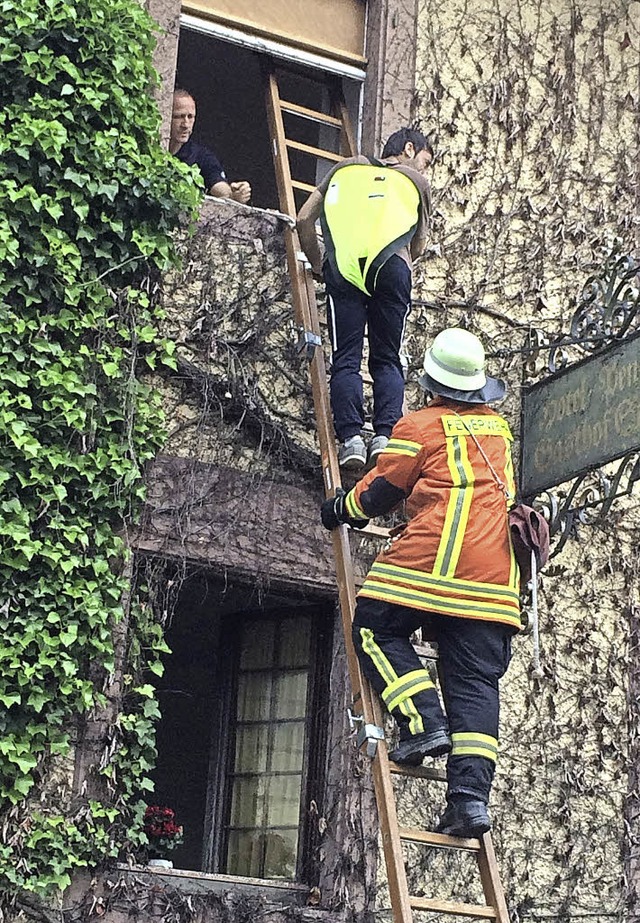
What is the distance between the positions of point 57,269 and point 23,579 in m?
1.42

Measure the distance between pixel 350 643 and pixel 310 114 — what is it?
327cm

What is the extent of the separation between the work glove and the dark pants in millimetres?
478

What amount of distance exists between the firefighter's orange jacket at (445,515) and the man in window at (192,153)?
2.39m

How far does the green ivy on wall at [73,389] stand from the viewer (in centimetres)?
695

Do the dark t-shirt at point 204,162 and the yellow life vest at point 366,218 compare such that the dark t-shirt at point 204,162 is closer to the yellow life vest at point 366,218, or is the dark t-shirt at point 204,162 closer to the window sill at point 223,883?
the yellow life vest at point 366,218

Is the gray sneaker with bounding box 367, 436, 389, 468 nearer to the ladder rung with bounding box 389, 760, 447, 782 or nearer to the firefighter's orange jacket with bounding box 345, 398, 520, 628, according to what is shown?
the firefighter's orange jacket with bounding box 345, 398, 520, 628

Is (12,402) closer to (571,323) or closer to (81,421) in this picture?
(81,421)

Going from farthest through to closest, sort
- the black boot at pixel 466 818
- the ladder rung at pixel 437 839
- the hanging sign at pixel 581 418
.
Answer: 1. the hanging sign at pixel 581 418
2. the black boot at pixel 466 818
3. the ladder rung at pixel 437 839

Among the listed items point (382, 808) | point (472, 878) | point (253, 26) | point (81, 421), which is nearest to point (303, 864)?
point (472, 878)

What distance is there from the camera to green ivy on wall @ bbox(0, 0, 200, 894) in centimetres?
695

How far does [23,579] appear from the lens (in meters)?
7.06

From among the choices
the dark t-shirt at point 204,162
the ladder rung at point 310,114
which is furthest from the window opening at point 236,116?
the dark t-shirt at point 204,162

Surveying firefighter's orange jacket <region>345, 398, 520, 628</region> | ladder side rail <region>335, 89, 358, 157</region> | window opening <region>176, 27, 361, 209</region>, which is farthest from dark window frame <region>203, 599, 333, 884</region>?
window opening <region>176, 27, 361, 209</region>

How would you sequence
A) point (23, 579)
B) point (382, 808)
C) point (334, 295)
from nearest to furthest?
1. point (382, 808)
2. point (23, 579)
3. point (334, 295)
